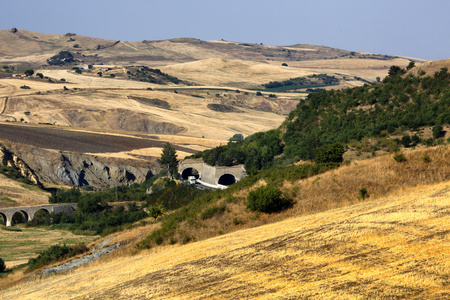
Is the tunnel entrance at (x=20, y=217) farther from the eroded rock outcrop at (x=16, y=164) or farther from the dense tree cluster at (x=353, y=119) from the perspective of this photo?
the dense tree cluster at (x=353, y=119)

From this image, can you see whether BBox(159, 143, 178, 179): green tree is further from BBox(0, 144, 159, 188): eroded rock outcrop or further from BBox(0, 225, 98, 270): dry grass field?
BBox(0, 225, 98, 270): dry grass field

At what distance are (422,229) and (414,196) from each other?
25.9ft

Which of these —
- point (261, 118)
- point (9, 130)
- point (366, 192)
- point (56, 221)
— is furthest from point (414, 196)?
point (261, 118)

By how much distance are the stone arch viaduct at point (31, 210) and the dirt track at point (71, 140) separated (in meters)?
46.2

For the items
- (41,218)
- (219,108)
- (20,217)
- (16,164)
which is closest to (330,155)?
(41,218)

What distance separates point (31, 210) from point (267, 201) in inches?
2049

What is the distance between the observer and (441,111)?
71.1 m

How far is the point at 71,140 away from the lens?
436ft

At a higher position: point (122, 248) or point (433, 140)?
point (433, 140)

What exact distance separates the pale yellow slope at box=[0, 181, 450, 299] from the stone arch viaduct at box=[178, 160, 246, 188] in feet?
196

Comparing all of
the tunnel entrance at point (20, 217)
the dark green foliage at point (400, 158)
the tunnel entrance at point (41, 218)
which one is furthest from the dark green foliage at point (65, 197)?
the dark green foliage at point (400, 158)

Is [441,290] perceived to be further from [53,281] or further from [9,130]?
[9,130]

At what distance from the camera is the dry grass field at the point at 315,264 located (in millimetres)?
18000

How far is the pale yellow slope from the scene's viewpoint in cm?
1797
